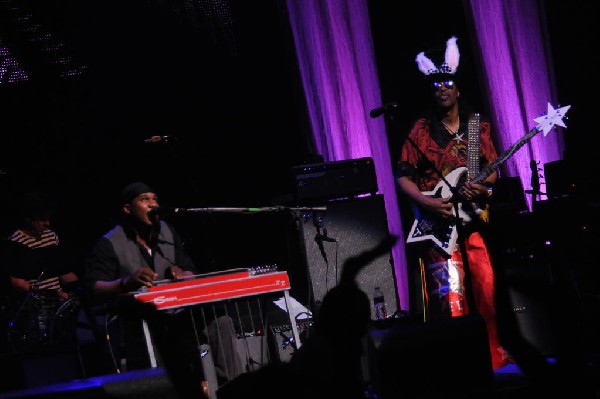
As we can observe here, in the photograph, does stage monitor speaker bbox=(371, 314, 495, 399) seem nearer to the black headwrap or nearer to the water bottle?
the water bottle

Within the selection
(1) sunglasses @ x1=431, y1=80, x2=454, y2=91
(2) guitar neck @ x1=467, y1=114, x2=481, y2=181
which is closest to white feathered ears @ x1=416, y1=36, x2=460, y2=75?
(1) sunglasses @ x1=431, y1=80, x2=454, y2=91

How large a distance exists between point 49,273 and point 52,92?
2.29 m

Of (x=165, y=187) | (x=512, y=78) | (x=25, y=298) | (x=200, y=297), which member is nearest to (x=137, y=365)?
(x=200, y=297)

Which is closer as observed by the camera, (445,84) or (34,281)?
(445,84)

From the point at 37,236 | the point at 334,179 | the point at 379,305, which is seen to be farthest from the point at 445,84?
the point at 37,236

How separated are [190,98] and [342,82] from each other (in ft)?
5.22

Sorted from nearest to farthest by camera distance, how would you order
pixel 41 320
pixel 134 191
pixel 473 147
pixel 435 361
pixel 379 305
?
pixel 435 361, pixel 134 191, pixel 473 147, pixel 379 305, pixel 41 320

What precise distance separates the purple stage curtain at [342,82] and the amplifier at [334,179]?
2.73 feet

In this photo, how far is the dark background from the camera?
7176mm

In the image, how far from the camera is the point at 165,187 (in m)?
7.40

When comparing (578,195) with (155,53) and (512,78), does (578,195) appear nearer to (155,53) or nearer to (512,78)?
(512,78)

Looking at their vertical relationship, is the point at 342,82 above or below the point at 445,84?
above

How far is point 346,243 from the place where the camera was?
6059 mm

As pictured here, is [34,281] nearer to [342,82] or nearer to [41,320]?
[41,320]
